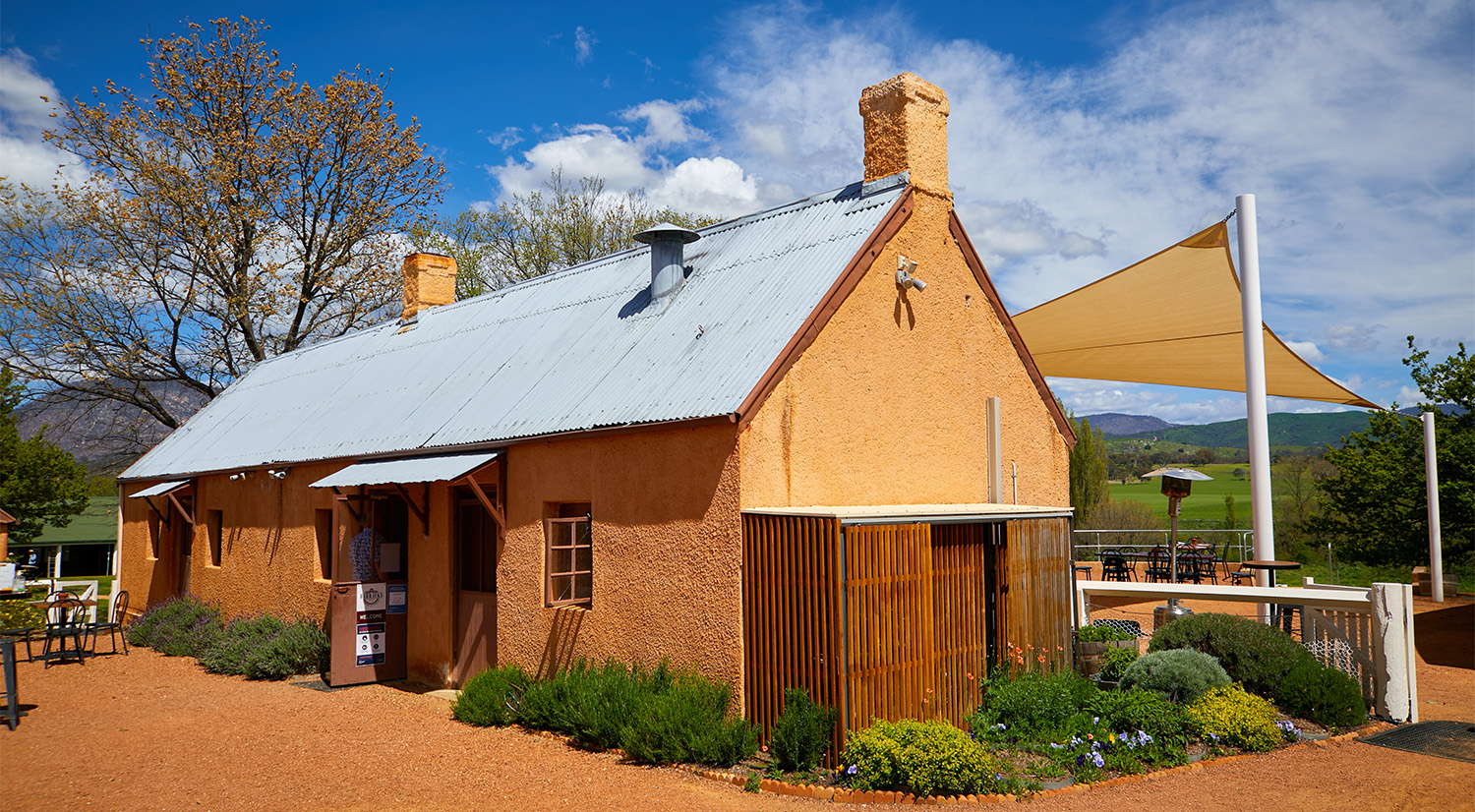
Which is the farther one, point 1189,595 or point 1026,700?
point 1189,595

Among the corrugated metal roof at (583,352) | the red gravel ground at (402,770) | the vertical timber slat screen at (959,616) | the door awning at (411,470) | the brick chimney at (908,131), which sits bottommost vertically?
the red gravel ground at (402,770)

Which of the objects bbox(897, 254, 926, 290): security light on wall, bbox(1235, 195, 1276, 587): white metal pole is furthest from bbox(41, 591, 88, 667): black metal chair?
bbox(1235, 195, 1276, 587): white metal pole

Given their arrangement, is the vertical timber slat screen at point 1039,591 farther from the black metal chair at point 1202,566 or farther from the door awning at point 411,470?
the black metal chair at point 1202,566

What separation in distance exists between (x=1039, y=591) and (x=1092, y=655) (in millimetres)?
1496

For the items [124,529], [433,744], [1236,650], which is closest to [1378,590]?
[1236,650]

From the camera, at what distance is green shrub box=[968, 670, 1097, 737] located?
7.95 meters

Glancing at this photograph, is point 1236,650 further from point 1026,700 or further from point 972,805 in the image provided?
point 972,805

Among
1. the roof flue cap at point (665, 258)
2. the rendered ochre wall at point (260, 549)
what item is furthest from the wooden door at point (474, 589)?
the roof flue cap at point (665, 258)

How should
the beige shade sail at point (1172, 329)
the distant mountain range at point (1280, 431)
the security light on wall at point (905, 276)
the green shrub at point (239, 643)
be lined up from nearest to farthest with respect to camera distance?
the security light on wall at point (905, 276), the beige shade sail at point (1172, 329), the green shrub at point (239, 643), the distant mountain range at point (1280, 431)

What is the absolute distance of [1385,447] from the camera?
2191cm

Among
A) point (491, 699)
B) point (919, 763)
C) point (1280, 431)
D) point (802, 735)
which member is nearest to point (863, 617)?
point (802, 735)

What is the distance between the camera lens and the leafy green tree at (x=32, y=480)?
115 ft

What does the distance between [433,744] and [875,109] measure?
779cm

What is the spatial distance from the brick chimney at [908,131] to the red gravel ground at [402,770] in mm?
6212
